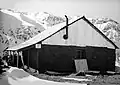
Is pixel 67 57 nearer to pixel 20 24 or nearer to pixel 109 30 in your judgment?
pixel 109 30

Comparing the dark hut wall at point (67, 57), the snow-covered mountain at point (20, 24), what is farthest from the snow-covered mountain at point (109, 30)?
the snow-covered mountain at point (20, 24)

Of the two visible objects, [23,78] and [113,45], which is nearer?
[23,78]

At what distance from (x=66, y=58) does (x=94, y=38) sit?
1111mm

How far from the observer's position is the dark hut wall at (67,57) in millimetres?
6016

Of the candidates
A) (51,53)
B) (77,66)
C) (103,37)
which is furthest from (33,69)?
(103,37)

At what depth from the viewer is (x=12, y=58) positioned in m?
6.68

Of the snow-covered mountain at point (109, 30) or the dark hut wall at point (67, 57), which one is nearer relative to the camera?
the dark hut wall at point (67, 57)

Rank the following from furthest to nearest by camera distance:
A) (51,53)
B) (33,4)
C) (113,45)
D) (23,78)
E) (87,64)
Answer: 1. (113,45)
2. (87,64)
3. (51,53)
4. (33,4)
5. (23,78)

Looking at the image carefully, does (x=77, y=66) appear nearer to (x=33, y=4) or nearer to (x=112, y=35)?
(x=112, y=35)

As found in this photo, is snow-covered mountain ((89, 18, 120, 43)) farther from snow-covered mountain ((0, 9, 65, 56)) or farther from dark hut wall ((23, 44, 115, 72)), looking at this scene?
snow-covered mountain ((0, 9, 65, 56))

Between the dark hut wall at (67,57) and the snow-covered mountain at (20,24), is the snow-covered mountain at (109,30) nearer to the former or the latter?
the dark hut wall at (67,57)

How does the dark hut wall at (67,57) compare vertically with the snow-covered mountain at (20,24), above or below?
below

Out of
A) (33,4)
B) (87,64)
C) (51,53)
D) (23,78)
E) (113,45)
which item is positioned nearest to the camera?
(23,78)

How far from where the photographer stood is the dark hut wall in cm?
602
